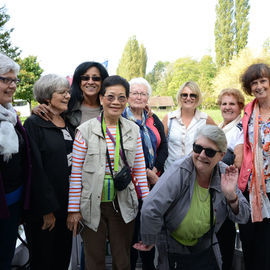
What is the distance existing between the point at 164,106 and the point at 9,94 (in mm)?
65660

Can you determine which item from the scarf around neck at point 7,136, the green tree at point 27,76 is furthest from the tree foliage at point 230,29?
the scarf around neck at point 7,136

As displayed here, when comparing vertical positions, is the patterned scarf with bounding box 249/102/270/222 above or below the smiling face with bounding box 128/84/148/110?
below

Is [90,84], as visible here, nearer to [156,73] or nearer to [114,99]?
[114,99]

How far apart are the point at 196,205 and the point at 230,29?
48.9 m

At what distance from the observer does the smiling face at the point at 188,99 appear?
325 cm

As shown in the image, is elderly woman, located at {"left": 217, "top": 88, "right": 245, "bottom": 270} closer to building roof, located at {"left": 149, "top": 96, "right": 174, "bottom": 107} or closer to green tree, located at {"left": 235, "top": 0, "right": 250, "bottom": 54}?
green tree, located at {"left": 235, "top": 0, "right": 250, "bottom": 54}

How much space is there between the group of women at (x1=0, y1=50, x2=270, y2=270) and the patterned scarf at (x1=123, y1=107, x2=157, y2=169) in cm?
2

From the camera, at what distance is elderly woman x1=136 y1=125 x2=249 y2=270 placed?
1899mm

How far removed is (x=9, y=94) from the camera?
1.95m

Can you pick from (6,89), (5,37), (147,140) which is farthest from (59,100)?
(5,37)

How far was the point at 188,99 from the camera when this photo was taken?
326 centimetres

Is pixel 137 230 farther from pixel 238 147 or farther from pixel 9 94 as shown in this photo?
pixel 9 94

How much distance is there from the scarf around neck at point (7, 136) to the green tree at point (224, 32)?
45.9m

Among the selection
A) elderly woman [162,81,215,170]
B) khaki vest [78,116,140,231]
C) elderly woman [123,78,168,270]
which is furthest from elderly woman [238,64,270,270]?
khaki vest [78,116,140,231]
